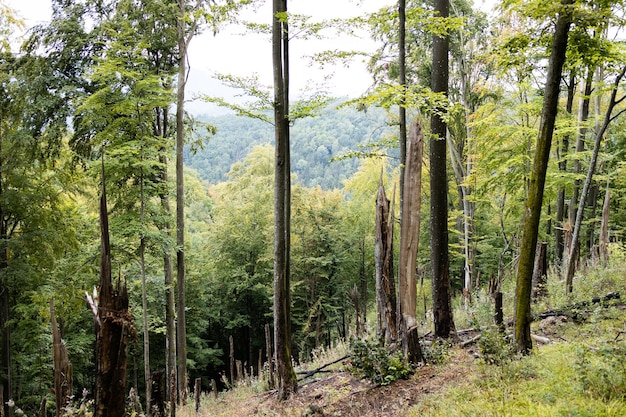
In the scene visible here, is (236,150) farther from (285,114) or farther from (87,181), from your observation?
(285,114)

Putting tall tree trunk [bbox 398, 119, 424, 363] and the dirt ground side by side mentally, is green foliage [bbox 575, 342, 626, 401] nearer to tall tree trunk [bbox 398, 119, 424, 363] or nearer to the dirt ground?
the dirt ground

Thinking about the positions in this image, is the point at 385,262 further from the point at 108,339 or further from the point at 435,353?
the point at 108,339

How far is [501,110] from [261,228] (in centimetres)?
1396

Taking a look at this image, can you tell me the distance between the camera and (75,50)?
9672mm

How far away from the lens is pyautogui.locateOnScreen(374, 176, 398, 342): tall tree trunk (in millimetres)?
7621

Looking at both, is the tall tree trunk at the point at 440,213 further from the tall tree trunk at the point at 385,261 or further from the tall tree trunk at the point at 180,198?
the tall tree trunk at the point at 180,198

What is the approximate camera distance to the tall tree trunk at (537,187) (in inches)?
198

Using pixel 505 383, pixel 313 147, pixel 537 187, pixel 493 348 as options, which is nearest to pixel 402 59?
pixel 537 187

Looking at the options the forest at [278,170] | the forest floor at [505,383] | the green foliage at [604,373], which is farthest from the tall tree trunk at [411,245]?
the green foliage at [604,373]

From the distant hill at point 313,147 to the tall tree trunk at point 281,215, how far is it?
1723 inches

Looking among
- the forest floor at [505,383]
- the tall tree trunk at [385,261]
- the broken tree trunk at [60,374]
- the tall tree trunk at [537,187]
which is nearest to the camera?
the forest floor at [505,383]

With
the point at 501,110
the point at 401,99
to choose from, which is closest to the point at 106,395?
the point at 401,99

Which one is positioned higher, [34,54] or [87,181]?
[34,54]

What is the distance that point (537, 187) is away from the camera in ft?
17.0
